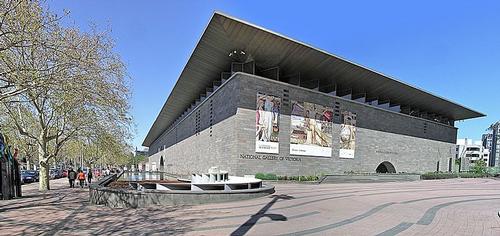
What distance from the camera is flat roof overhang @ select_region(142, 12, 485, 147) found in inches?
952

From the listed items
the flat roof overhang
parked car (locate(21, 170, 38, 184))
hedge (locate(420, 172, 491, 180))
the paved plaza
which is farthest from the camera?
hedge (locate(420, 172, 491, 180))

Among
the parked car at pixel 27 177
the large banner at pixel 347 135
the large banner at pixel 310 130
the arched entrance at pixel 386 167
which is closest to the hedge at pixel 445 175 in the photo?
the arched entrance at pixel 386 167

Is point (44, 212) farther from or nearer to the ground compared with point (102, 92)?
nearer to the ground

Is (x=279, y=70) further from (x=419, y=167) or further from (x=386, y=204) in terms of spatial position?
(x=419, y=167)

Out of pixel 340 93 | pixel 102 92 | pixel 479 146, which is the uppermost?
pixel 340 93

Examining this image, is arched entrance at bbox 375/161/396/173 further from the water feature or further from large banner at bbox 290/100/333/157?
the water feature

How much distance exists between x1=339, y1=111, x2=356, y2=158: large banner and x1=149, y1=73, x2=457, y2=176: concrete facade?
2.03 ft

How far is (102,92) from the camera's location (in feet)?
37.8

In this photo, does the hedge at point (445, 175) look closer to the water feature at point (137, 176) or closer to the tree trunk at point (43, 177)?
the water feature at point (137, 176)

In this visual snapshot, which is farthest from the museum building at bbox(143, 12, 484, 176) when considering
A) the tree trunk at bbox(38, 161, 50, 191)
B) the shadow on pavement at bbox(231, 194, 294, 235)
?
the shadow on pavement at bbox(231, 194, 294, 235)

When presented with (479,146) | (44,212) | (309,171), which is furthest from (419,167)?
(479,146)

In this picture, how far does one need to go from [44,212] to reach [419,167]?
43.8 metres

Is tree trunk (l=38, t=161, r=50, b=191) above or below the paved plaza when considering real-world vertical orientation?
below

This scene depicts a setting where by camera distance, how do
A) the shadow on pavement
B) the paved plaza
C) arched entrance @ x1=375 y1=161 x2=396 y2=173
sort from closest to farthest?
the shadow on pavement, the paved plaza, arched entrance @ x1=375 y1=161 x2=396 y2=173
